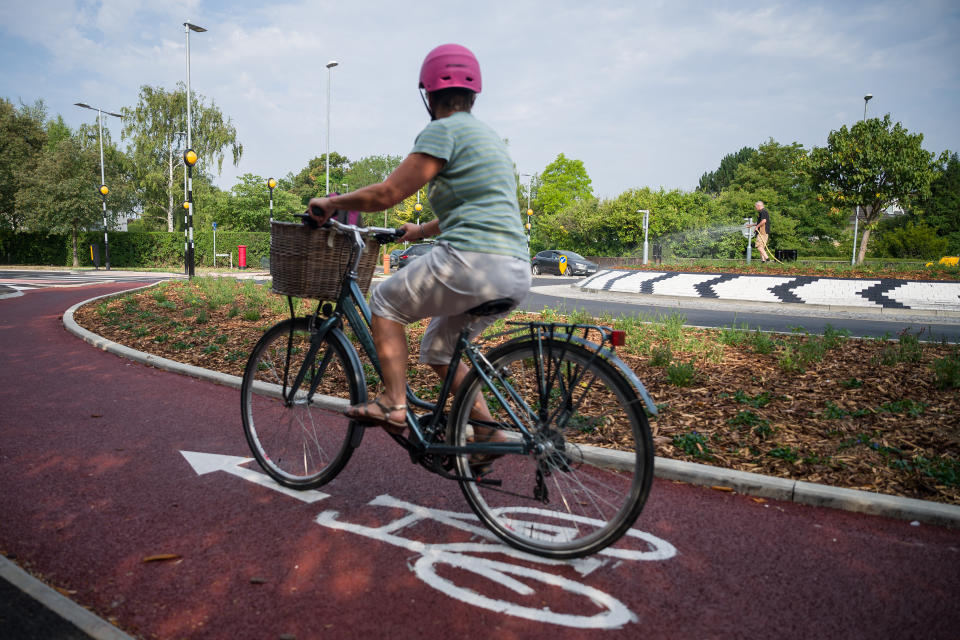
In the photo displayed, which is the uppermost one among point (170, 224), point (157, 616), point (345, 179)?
point (345, 179)

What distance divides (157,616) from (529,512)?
1.63 m

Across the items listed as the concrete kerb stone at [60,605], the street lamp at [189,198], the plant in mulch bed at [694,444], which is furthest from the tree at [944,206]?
the concrete kerb stone at [60,605]

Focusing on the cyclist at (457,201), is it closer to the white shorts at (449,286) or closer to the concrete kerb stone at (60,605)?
the white shorts at (449,286)

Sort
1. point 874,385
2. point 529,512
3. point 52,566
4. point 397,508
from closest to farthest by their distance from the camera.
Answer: point 52,566
point 529,512
point 397,508
point 874,385

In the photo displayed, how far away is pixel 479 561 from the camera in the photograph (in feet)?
8.91

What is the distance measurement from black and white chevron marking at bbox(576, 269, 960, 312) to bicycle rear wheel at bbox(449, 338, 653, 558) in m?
13.5

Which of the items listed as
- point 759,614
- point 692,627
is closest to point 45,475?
point 692,627

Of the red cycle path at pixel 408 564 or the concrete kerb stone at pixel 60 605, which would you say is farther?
the red cycle path at pixel 408 564

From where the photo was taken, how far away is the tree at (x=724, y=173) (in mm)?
83625

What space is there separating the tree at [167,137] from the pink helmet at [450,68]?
52.2m

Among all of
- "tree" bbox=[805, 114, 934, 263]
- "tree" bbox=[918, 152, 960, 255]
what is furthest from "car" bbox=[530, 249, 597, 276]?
"tree" bbox=[918, 152, 960, 255]

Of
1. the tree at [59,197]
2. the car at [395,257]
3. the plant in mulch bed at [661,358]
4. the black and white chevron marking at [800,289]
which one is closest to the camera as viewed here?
the plant in mulch bed at [661,358]

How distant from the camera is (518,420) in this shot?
2711 millimetres

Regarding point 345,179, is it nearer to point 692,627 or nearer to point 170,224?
point 170,224
